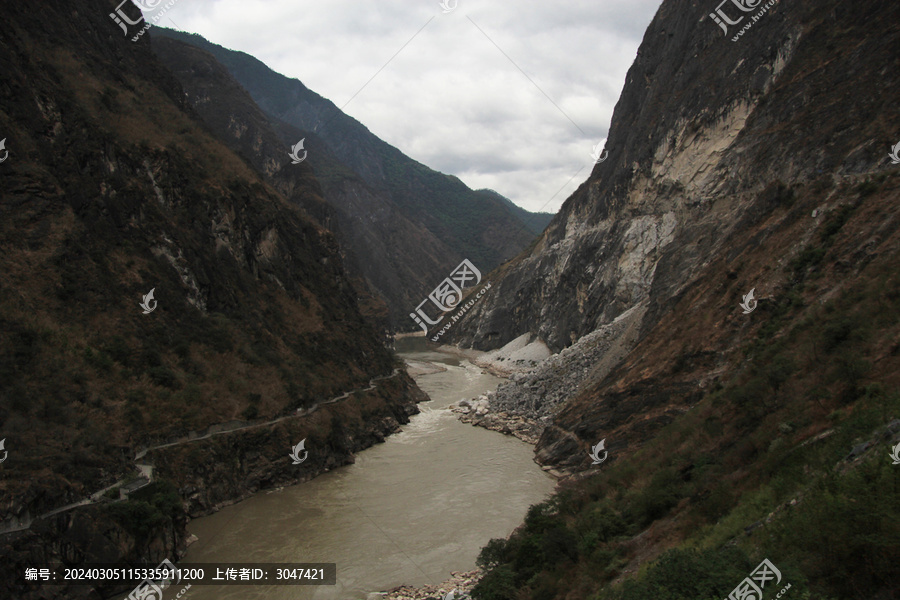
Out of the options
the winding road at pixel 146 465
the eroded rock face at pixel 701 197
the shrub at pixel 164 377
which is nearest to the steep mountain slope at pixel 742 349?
the eroded rock face at pixel 701 197

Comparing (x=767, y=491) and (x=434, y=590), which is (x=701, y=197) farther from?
(x=767, y=491)

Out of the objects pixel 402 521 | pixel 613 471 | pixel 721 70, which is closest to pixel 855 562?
pixel 613 471

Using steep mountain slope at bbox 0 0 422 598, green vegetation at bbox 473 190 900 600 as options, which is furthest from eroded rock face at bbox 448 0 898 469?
steep mountain slope at bbox 0 0 422 598

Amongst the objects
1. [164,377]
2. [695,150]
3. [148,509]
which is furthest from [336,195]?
[148,509]

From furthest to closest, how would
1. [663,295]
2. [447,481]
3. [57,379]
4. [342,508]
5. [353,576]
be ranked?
[663,295] < [447,481] < [342,508] < [57,379] < [353,576]

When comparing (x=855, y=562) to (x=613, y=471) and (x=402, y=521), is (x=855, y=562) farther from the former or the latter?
(x=402, y=521)

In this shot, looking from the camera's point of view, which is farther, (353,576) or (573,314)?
(573,314)

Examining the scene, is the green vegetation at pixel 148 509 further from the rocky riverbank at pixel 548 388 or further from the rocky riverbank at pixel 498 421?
the rocky riverbank at pixel 548 388
